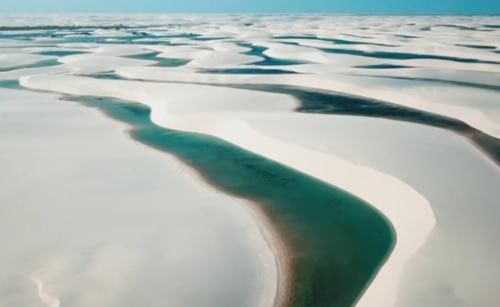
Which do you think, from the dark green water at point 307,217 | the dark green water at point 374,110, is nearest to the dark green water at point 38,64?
the dark green water at point 374,110

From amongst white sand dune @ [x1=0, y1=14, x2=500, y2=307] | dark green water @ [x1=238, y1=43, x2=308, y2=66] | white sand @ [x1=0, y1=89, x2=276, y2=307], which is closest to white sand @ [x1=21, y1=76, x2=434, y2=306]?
white sand dune @ [x1=0, y1=14, x2=500, y2=307]

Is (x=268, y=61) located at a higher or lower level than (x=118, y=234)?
lower

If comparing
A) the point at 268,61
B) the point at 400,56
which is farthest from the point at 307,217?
the point at 400,56

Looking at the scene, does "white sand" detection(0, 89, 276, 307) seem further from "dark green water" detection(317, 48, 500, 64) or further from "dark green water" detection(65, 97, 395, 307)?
"dark green water" detection(317, 48, 500, 64)

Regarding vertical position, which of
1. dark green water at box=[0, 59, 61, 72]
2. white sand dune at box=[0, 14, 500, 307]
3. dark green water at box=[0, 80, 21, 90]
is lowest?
dark green water at box=[0, 59, 61, 72]

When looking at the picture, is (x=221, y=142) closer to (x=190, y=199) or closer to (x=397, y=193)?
(x=190, y=199)

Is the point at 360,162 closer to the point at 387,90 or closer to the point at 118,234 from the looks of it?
the point at 118,234

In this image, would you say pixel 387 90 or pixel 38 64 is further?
pixel 38 64

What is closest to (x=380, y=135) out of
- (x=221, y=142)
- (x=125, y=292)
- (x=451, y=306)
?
(x=221, y=142)
